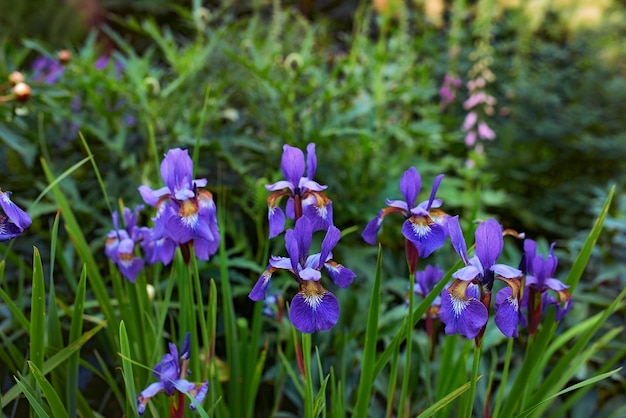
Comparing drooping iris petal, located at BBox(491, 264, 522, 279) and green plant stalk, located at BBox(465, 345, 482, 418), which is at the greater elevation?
drooping iris petal, located at BBox(491, 264, 522, 279)

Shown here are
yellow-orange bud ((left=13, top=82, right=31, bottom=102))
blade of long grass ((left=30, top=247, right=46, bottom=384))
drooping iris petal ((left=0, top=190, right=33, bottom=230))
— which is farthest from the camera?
yellow-orange bud ((left=13, top=82, right=31, bottom=102))

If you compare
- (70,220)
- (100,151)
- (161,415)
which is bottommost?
(161,415)

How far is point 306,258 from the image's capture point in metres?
0.79

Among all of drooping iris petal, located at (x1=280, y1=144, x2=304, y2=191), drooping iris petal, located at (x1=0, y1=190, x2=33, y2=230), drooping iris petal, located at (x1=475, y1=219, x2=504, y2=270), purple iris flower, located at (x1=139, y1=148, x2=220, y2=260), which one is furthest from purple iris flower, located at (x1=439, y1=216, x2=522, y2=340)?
drooping iris petal, located at (x1=0, y1=190, x2=33, y2=230)

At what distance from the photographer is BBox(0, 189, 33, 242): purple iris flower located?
727 millimetres

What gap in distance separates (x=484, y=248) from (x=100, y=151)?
1.48 meters

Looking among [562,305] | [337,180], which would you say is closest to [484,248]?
[562,305]

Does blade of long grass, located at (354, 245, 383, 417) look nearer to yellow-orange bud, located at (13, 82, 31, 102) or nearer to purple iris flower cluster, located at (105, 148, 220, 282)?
purple iris flower cluster, located at (105, 148, 220, 282)

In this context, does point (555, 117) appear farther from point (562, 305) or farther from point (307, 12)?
point (562, 305)

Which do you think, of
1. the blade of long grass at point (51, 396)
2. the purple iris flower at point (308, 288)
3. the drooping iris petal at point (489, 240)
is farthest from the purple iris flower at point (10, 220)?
the drooping iris petal at point (489, 240)

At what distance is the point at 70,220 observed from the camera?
45.5 inches

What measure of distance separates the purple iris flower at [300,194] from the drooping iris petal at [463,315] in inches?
8.1

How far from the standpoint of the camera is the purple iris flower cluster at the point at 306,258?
74 cm

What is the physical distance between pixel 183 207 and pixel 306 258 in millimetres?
197
